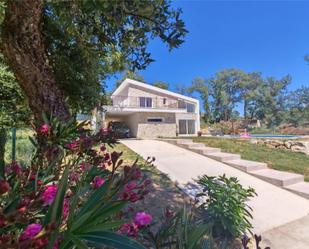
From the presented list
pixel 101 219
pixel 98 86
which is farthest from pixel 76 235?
pixel 98 86

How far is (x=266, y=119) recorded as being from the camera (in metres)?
43.6

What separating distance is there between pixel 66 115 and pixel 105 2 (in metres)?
1.31

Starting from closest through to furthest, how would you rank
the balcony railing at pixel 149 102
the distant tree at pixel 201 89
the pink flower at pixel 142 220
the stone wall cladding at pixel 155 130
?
the pink flower at pixel 142 220 → the stone wall cladding at pixel 155 130 → the balcony railing at pixel 149 102 → the distant tree at pixel 201 89

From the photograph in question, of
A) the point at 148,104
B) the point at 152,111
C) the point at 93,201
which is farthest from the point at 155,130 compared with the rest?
the point at 93,201

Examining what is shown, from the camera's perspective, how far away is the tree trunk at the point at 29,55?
245 cm

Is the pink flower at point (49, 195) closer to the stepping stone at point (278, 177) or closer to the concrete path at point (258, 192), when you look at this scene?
the concrete path at point (258, 192)

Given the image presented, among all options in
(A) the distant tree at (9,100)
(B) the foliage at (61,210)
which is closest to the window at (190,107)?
(A) the distant tree at (9,100)

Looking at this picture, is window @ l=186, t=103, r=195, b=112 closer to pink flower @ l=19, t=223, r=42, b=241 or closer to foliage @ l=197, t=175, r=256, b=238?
foliage @ l=197, t=175, r=256, b=238

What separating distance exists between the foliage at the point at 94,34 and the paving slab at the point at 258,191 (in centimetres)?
301

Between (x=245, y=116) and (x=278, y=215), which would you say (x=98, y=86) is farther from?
(x=245, y=116)

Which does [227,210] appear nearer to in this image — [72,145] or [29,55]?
[72,145]

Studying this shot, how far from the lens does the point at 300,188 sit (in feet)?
17.7

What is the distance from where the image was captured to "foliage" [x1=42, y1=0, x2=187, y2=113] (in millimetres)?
2629

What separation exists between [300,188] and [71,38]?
6.05m
